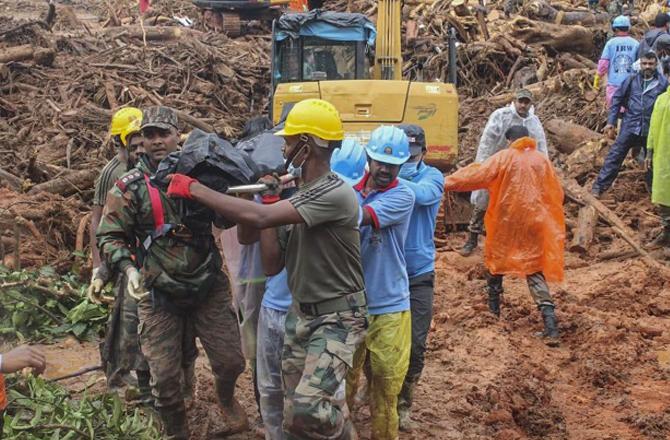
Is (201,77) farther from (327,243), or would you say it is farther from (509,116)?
(327,243)

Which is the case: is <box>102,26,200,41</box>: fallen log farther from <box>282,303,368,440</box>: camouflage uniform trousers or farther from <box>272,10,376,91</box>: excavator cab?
<box>282,303,368,440</box>: camouflage uniform trousers

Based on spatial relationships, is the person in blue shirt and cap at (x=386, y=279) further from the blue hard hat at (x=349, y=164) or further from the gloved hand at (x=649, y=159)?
the gloved hand at (x=649, y=159)

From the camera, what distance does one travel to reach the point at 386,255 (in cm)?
497

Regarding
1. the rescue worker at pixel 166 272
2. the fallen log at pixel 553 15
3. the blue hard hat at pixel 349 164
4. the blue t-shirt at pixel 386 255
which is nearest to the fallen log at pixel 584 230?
the blue hard hat at pixel 349 164

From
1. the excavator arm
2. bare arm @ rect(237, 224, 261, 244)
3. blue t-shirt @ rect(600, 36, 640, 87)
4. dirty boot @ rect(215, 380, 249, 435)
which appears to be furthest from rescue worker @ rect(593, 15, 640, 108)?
bare arm @ rect(237, 224, 261, 244)

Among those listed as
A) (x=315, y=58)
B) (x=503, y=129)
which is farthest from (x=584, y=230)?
(x=315, y=58)

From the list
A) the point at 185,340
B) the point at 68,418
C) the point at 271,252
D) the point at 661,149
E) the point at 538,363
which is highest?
the point at 271,252

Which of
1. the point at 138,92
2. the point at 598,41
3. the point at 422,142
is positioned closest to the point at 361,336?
the point at 422,142

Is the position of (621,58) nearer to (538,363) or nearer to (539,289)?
(539,289)

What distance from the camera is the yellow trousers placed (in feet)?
16.2

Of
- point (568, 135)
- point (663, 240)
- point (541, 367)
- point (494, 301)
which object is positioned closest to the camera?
point (541, 367)

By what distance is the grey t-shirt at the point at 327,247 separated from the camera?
13.2 feet

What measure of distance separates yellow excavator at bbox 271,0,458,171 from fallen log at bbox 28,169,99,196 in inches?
92.4

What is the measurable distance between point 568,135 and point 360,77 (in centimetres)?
314
